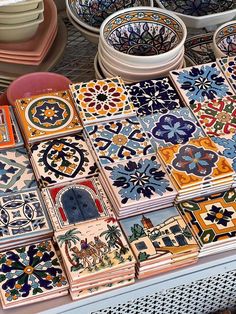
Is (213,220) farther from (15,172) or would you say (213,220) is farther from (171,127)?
(15,172)

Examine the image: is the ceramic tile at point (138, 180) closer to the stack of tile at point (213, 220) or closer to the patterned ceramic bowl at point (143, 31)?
the stack of tile at point (213, 220)

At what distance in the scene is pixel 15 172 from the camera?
0.90m

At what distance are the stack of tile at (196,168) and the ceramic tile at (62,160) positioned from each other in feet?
0.39

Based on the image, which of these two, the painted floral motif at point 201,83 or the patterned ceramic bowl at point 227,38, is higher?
the patterned ceramic bowl at point 227,38

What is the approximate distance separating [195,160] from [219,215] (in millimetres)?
93

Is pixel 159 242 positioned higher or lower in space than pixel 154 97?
lower

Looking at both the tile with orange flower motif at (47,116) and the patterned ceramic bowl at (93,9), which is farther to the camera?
the patterned ceramic bowl at (93,9)

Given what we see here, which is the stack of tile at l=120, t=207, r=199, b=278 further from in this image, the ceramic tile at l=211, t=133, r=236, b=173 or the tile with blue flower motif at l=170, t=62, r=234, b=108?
the tile with blue flower motif at l=170, t=62, r=234, b=108

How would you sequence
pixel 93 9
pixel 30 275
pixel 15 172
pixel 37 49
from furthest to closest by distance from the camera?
pixel 93 9 < pixel 37 49 < pixel 15 172 < pixel 30 275

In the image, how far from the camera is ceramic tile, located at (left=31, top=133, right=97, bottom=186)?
892 mm

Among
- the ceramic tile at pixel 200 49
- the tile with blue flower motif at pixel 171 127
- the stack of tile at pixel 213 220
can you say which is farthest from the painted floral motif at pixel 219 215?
the ceramic tile at pixel 200 49

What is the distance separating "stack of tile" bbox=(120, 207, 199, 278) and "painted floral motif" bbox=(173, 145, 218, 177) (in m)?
0.07

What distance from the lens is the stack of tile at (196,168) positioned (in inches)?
34.2

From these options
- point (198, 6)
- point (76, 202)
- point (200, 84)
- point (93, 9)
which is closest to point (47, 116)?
point (76, 202)
